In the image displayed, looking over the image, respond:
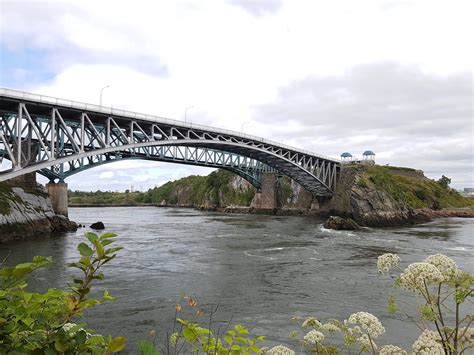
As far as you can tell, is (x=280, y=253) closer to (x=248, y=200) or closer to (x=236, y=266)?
(x=236, y=266)

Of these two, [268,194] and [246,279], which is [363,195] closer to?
[268,194]

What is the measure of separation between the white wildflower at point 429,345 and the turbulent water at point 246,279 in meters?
7.27

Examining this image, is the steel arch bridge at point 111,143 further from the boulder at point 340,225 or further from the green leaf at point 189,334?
the green leaf at point 189,334

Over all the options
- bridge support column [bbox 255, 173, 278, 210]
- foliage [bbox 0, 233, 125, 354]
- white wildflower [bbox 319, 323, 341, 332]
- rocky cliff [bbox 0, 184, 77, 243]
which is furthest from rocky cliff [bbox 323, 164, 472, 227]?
foliage [bbox 0, 233, 125, 354]

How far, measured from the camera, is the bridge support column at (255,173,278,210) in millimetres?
88438

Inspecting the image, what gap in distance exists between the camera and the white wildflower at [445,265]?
11.9 ft

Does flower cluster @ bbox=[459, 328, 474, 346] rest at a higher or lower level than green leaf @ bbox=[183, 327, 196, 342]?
lower

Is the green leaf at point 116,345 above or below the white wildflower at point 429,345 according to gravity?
above

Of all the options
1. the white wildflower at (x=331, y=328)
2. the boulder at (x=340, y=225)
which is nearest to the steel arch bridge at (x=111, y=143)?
the boulder at (x=340, y=225)

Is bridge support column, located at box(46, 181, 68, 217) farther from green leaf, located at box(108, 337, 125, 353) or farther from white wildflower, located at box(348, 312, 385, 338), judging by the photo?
green leaf, located at box(108, 337, 125, 353)

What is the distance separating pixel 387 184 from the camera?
68938 mm

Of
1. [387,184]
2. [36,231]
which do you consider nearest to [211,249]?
[36,231]

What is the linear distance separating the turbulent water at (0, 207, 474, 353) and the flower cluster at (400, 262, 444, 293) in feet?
24.3

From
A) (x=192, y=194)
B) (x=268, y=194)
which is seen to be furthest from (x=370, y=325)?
(x=192, y=194)
